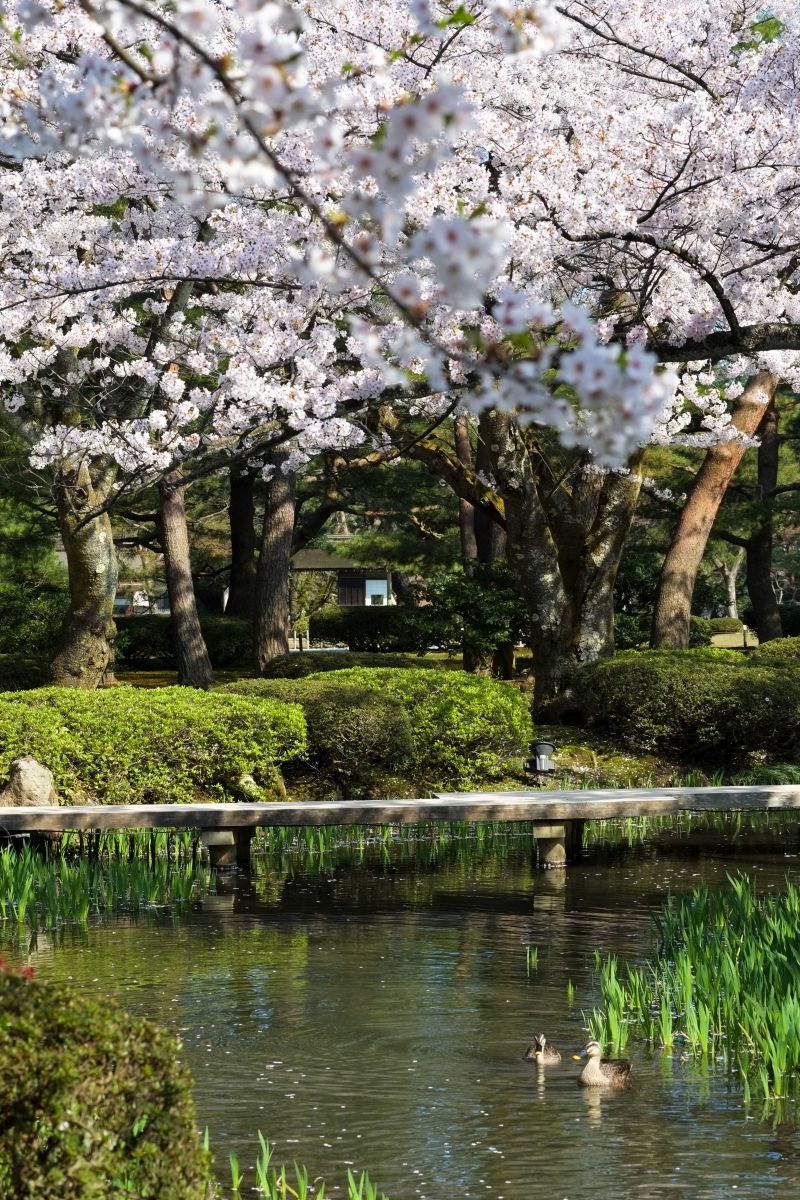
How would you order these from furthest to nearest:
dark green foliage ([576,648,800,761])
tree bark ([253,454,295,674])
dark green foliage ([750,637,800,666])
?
tree bark ([253,454,295,674]) < dark green foliage ([750,637,800,666]) < dark green foliage ([576,648,800,761])

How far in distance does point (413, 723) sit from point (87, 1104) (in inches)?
447

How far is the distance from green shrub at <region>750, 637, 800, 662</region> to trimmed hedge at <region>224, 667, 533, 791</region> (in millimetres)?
3898

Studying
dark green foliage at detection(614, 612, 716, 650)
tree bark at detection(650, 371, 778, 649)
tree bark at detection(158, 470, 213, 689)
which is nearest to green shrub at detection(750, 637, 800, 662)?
tree bark at detection(650, 371, 778, 649)

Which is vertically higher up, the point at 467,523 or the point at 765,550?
the point at 467,523

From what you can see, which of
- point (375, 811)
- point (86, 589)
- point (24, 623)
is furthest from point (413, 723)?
point (24, 623)

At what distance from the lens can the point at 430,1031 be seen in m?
6.66

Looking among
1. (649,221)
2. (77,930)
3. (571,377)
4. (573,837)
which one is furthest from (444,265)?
(573,837)

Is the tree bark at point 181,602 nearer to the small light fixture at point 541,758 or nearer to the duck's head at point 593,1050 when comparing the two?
the small light fixture at point 541,758

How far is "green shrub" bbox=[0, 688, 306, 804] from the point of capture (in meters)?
12.5

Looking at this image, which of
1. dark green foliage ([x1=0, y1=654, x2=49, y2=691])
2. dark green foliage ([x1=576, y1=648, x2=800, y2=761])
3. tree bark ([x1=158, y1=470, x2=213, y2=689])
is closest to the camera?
dark green foliage ([x1=576, y1=648, x2=800, y2=761])

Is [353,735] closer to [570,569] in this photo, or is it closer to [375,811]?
[375,811]

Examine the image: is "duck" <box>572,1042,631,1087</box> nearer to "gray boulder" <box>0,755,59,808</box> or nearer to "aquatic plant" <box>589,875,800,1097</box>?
"aquatic plant" <box>589,875,800,1097</box>

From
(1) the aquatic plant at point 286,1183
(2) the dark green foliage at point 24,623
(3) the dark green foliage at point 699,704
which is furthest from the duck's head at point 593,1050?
(2) the dark green foliage at point 24,623

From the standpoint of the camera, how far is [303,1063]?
20.2ft
